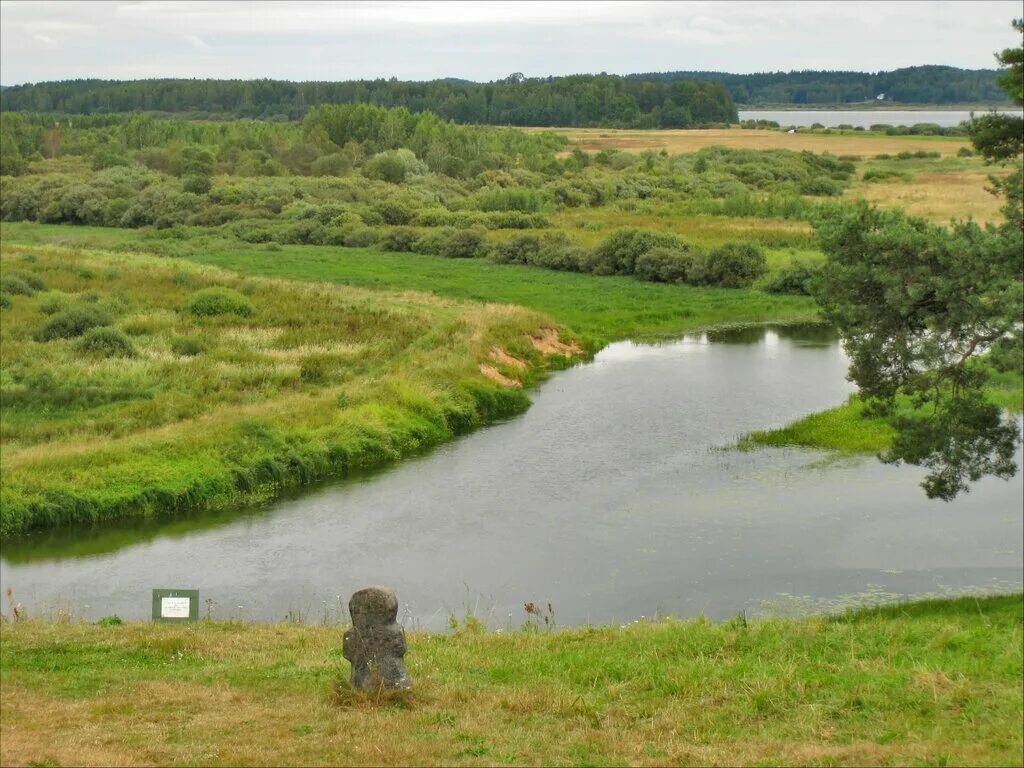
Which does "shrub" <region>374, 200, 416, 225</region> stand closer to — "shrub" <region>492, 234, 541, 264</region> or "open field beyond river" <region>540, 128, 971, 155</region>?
"shrub" <region>492, 234, 541, 264</region>

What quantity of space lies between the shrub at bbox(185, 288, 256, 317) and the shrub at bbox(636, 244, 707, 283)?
18131 mm

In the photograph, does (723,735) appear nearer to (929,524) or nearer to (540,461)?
(929,524)

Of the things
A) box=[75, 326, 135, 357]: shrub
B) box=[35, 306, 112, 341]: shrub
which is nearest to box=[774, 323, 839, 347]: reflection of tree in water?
box=[75, 326, 135, 357]: shrub

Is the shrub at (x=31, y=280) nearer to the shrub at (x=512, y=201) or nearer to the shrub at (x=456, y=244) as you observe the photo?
the shrub at (x=456, y=244)

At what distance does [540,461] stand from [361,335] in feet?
38.7

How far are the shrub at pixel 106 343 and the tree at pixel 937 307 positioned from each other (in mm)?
22040

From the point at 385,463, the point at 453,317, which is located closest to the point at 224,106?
the point at 453,317

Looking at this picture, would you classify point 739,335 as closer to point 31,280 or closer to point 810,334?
point 810,334

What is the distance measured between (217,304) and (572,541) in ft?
71.5

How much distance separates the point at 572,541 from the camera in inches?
799

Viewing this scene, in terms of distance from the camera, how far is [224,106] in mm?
173750

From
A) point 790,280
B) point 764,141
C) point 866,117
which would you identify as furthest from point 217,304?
point 866,117

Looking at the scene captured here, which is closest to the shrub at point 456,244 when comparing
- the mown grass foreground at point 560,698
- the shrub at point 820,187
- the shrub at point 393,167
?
the shrub at point 393,167

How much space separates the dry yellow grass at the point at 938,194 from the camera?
53812 mm
